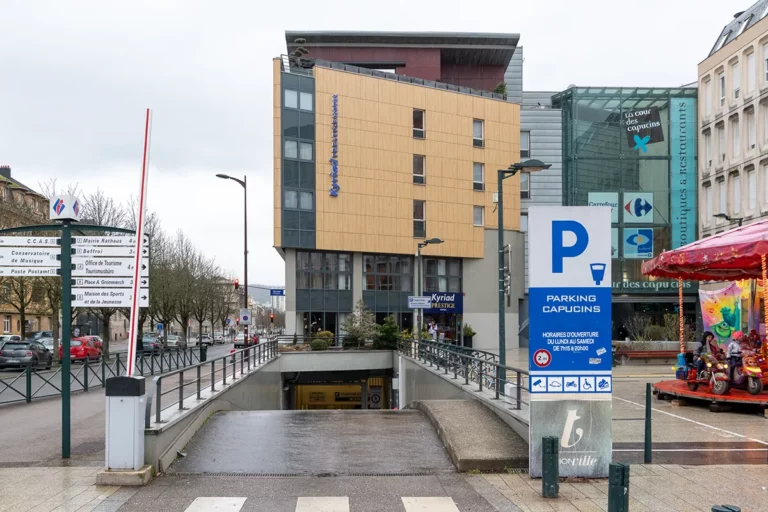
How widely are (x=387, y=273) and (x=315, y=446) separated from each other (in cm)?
3786

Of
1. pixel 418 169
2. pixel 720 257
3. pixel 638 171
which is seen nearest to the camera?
pixel 720 257

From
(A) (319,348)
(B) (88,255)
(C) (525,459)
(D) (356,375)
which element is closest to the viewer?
(C) (525,459)

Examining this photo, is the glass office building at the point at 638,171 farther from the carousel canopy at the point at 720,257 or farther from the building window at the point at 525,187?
the carousel canopy at the point at 720,257

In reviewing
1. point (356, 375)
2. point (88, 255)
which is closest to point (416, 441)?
point (88, 255)

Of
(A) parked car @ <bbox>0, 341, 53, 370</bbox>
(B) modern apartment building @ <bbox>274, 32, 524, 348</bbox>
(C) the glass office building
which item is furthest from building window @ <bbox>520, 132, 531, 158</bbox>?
(A) parked car @ <bbox>0, 341, 53, 370</bbox>

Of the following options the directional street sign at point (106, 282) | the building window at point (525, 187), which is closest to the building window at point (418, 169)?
the building window at point (525, 187)

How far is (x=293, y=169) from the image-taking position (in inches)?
1757

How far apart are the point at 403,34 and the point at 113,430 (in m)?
49.9

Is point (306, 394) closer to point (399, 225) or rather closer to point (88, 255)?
point (399, 225)

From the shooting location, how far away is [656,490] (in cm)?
839

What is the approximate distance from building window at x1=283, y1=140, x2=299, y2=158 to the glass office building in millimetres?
22394

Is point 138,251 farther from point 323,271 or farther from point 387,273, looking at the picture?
point 387,273

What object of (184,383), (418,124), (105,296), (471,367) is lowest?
(471,367)

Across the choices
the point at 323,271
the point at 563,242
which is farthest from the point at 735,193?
the point at 563,242
